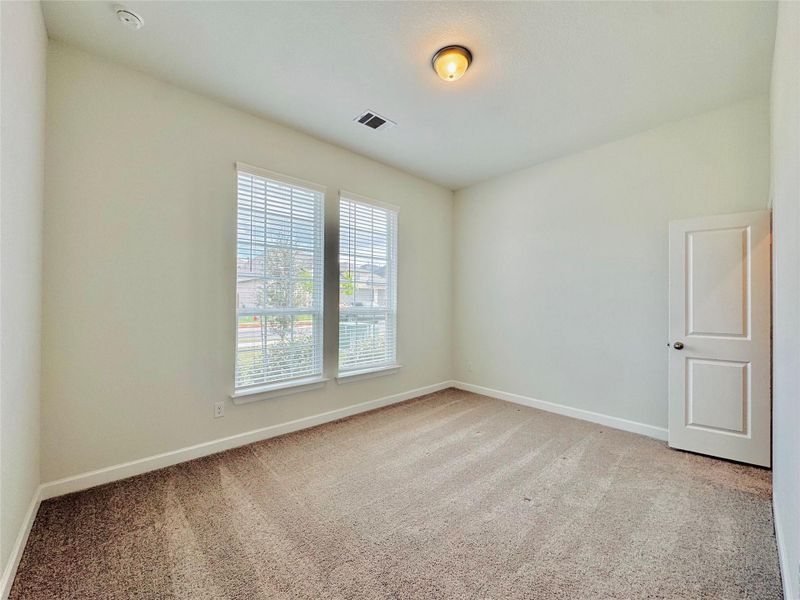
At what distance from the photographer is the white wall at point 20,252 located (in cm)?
142

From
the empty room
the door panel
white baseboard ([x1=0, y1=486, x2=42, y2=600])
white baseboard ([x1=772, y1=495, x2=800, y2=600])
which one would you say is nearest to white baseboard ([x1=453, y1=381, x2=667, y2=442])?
the empty room

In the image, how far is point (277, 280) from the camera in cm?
Result: 315

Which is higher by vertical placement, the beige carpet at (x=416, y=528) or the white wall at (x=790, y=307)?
the white wall at (x=790, y=307)

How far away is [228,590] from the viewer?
1.47 m

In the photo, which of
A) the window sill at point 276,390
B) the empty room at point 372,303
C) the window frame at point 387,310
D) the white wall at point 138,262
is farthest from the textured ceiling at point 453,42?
the window sill at point 276,390

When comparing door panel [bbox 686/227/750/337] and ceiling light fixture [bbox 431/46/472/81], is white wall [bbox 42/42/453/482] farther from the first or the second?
door panel [bbox 686/227/750/337]

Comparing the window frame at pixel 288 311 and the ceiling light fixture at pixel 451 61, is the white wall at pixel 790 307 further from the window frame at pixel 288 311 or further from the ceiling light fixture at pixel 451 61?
the window frame at pixel 288 311

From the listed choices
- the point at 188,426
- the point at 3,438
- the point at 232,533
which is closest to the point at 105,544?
the point at 232,533

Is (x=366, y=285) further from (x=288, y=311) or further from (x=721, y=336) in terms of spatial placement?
(x=721, y=336)

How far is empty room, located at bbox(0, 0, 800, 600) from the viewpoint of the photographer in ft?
5.32

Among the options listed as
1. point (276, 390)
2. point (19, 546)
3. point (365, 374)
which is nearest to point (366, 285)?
point (365, 374)

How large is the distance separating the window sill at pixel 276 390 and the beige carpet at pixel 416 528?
415 mm

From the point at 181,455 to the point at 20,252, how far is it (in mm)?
1729

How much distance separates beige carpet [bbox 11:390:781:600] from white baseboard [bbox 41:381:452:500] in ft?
0.26
